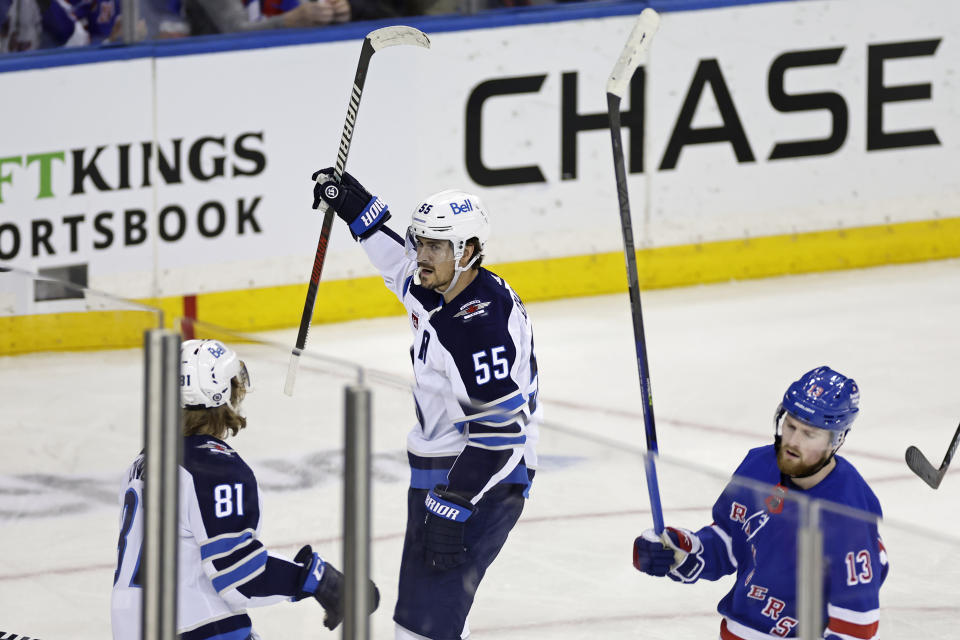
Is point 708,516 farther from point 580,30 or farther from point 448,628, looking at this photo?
point 580,30

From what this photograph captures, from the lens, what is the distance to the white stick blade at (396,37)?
4.58m

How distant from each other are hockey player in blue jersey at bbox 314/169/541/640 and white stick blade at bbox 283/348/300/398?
0.51 ft

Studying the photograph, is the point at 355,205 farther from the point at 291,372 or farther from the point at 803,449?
the point at 291,372

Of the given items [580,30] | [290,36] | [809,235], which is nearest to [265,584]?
[290,36]

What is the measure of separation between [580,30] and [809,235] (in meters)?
1.40

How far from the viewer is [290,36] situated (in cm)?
653

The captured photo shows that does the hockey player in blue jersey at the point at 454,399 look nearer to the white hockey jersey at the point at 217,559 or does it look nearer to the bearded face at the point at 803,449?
the white hockey jersey at the point at 217,559

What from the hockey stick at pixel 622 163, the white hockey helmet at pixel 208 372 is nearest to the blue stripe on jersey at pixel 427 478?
the white hockey helmet at pixel 208 372

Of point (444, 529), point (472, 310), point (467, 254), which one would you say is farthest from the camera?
point (467, 254)

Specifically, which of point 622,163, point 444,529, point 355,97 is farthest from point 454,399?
A: point 355,97

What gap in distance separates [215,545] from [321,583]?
213 mm

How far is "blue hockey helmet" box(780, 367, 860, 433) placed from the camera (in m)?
2.73

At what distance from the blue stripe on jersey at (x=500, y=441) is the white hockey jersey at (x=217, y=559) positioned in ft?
1.03

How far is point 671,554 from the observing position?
230 cm
